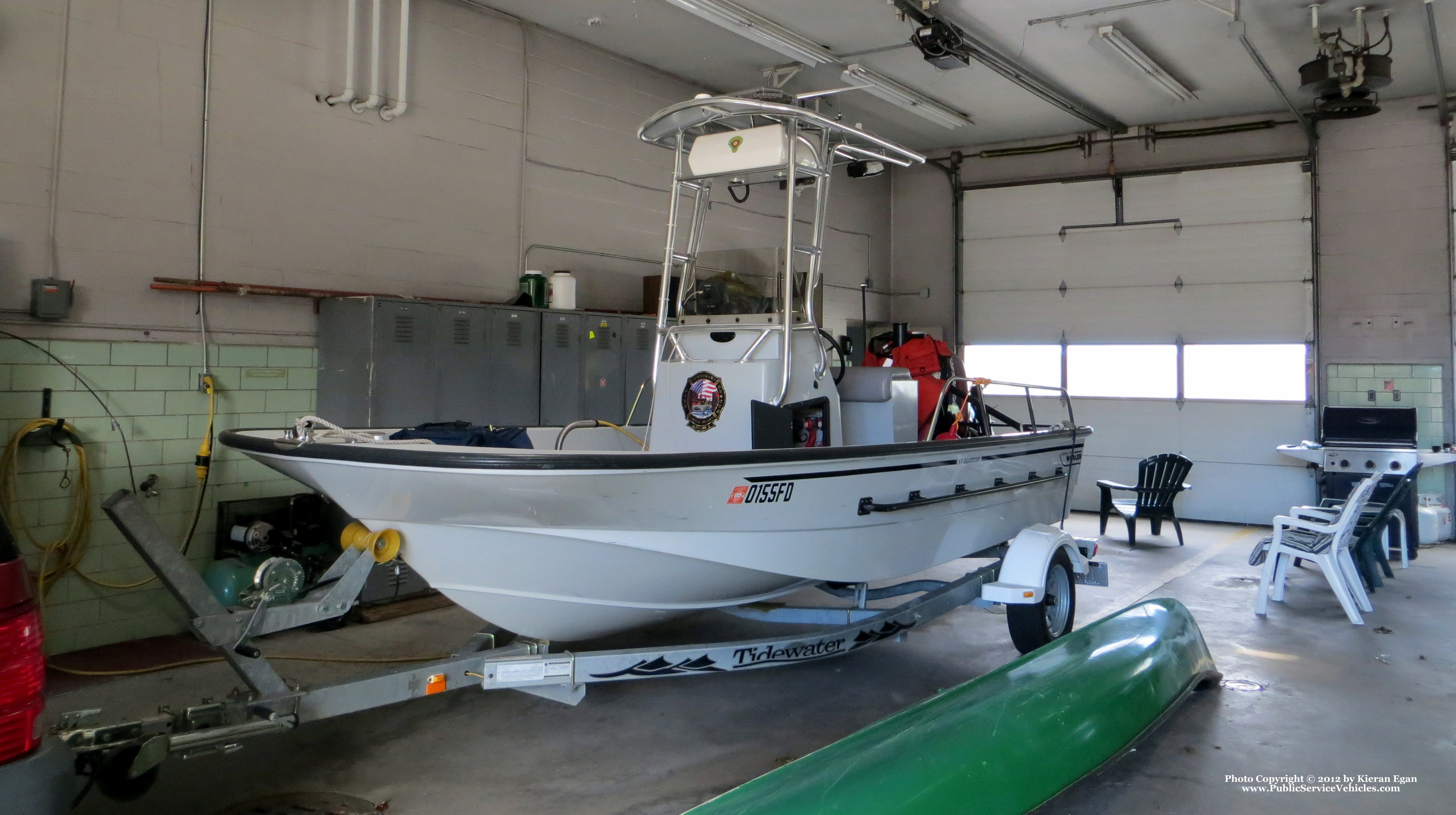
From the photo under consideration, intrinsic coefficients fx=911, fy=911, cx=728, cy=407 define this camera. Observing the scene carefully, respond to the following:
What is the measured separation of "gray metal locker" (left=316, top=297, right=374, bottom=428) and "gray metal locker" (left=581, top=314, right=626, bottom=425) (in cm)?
166

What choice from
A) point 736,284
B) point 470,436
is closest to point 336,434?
point 470,436

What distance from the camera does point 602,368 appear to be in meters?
6.96

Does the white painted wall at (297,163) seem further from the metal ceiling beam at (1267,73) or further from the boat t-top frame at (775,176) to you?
the metal ceiling beam at (1267,73)

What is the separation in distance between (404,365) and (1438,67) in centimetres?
876

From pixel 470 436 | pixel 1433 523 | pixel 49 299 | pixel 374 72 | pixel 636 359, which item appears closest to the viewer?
pixel 470 436

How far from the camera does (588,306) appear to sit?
764 centimetres

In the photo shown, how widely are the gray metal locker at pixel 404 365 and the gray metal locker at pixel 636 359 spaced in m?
1.67

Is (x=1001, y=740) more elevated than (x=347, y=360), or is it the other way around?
(x=347, y=360)

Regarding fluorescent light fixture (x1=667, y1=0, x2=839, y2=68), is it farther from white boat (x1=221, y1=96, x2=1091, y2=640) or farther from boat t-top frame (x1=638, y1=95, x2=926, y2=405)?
boat t-top frame (x1=638, y1=95, x2=926, y2=405)

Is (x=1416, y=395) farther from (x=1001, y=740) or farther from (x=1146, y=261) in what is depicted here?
(x=1001, y=740)

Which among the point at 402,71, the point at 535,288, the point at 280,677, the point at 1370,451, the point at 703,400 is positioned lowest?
the point at 280,677

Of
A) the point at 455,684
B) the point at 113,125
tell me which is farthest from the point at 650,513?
the point at 113,125

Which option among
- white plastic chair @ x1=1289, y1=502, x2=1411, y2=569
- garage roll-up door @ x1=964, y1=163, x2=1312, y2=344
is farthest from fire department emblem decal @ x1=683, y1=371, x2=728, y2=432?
garage roll-up door @ x1=964, y1=163, x2=1312, y2=344

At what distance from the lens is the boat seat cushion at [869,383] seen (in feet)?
14.6
